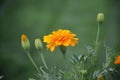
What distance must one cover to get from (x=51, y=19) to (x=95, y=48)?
5.13 ft

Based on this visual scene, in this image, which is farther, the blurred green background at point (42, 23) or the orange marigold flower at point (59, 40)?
the blurred green background at point (42, 23)

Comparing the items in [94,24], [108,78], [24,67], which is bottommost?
[24,67]

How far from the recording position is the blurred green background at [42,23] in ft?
7.97

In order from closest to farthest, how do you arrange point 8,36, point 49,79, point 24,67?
point 49,79
point 24,67
point 8,36

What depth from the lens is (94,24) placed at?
2.51m

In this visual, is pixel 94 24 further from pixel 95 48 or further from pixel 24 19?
pixel 95 48

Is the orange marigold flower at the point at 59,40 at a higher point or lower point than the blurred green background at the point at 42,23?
higher

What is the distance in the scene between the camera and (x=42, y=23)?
2.56 metres

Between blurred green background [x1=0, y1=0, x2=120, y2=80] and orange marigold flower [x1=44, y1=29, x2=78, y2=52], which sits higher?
orange marigold flower [x1=44, y1=29, x2=78, y2=52]

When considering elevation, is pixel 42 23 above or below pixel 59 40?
below

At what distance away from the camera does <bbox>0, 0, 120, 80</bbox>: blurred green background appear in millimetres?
2430

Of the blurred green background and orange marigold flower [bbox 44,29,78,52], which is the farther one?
the blurred green background

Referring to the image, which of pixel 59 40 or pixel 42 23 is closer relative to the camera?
pixel 59 40

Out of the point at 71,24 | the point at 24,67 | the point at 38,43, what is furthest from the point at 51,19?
the point at 38,43
